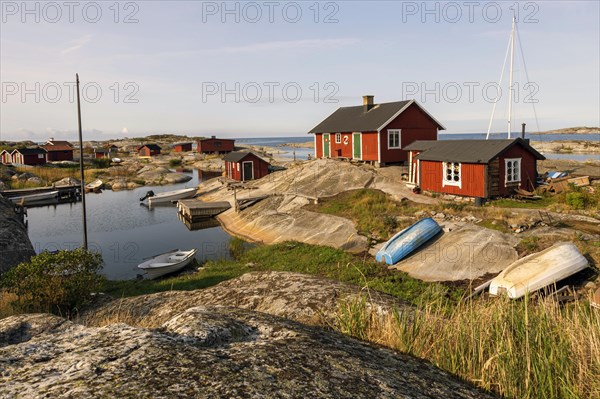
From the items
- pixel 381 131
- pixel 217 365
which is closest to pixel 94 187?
pixel 381 131

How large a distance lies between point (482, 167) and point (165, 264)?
784 inches

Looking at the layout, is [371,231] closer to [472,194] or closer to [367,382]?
[472,194]

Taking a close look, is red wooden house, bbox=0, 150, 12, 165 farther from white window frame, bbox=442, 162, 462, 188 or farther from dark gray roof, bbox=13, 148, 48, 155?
white window frame, bbox=442, 162, 462, 188

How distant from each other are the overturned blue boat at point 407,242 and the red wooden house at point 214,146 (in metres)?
86.0

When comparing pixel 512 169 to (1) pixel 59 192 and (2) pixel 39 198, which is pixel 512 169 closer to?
(2) pixel 39 198

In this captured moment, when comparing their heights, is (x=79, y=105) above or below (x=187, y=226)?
above

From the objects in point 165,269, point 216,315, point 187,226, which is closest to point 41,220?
point 187,226

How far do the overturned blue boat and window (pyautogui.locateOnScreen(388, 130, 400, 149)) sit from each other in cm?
1831

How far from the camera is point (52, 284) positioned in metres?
11.8

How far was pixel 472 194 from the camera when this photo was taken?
26.8 m

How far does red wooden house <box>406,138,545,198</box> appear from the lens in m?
26.2

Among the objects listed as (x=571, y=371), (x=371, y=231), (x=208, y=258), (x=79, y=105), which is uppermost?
(x=79, y=105)

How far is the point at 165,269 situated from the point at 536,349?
19857 millimetres

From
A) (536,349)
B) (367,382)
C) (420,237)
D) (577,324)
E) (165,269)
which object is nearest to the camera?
(367,382)
